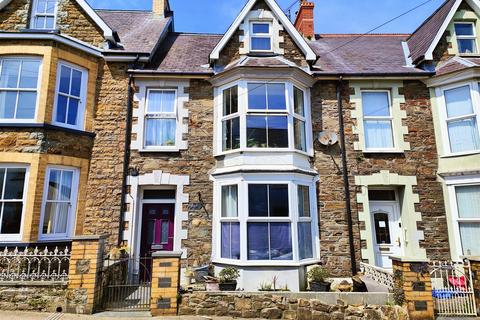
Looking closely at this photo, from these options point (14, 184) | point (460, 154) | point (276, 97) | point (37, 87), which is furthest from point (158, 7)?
point (460, 154)

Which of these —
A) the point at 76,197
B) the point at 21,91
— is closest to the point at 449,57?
the point at 76,197

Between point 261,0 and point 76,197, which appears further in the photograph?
point 261,0

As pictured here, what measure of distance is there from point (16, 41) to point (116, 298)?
7803mm

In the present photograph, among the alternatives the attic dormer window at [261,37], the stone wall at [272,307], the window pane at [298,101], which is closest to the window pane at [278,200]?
the stone wall at [272,307]

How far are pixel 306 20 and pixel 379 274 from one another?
11.5 metres

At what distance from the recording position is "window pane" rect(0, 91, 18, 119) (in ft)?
28.0

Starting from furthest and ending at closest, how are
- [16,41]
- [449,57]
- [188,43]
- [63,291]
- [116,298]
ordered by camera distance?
[188,43]
[449,57]
[16,41]
[116,298]
[63,291]

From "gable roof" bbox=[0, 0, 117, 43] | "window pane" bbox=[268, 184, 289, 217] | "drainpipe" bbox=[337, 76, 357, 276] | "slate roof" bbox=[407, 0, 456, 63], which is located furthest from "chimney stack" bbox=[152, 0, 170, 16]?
"slate roof" bbox=[407, 0, 456, 63]

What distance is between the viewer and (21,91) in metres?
8.63

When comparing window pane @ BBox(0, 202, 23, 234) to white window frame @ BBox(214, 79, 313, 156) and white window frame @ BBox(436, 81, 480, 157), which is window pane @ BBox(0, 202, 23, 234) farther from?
white window frame @ BBox(436, 81, 480, 157)

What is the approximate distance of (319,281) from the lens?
24.0 ft

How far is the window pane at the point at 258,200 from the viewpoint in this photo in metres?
8.39

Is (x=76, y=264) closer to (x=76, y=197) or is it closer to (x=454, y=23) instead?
(x=76, y=197)

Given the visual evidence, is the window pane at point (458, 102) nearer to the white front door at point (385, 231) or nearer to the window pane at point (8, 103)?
the white front door at point (385, 231)
